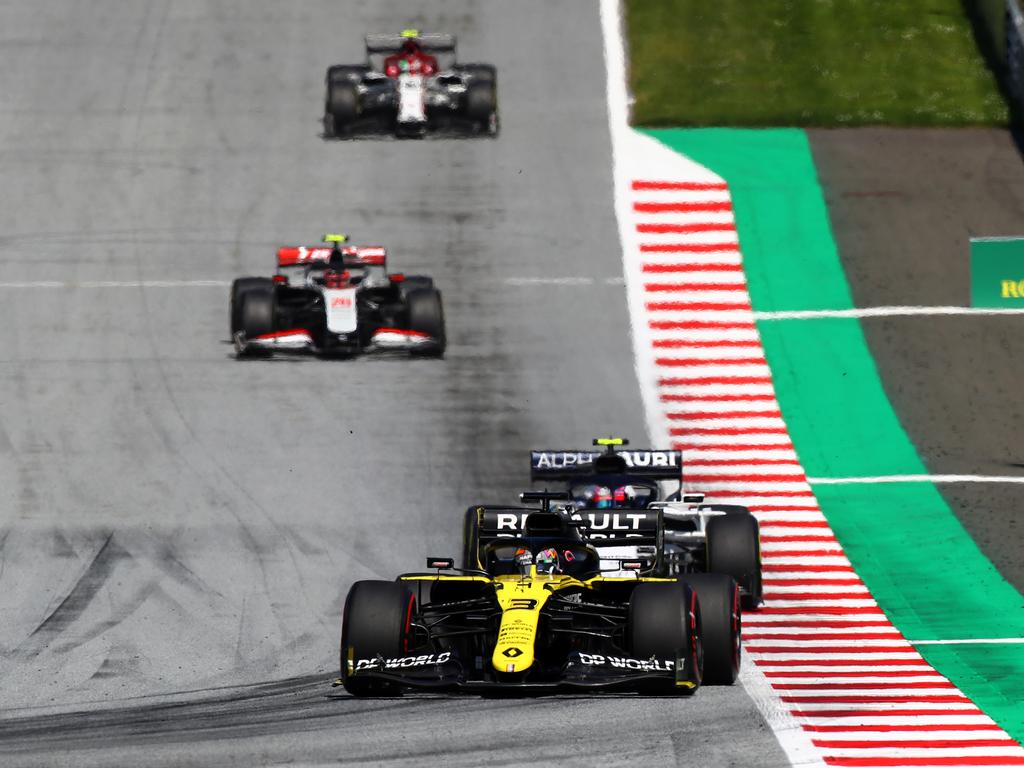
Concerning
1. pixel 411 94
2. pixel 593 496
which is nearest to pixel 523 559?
pixel 593 496

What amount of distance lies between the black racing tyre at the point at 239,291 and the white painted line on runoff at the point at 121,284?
2043mm

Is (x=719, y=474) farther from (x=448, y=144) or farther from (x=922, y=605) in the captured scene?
(x=448, y=144)

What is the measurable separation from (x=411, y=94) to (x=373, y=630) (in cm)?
1649

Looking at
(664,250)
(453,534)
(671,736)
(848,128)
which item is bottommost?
(671,736)

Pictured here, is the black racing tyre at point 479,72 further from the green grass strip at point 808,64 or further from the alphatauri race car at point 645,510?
the alphatauri race car at point 645,510

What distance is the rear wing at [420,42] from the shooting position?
3338 centimetres

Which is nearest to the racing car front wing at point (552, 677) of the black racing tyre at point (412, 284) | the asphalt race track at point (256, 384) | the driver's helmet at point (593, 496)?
the asphalt race track at point (256, 384)

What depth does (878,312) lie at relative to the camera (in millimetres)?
29891

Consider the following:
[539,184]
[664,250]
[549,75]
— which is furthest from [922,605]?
[549,75]

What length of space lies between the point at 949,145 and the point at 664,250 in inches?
223

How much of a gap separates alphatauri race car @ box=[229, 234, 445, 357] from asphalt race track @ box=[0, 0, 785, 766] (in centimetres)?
42

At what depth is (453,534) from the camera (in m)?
24.3

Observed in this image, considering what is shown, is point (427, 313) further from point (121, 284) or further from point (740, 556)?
point (740, 556)

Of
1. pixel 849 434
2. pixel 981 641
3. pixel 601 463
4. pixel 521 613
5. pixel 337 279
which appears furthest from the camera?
pixel 337 279
